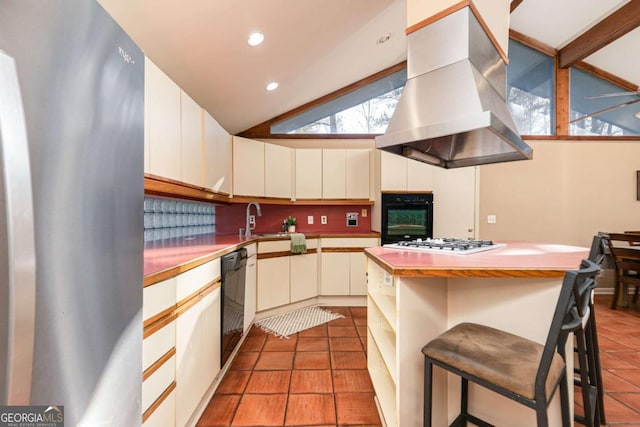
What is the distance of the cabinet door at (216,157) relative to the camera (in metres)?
2.45

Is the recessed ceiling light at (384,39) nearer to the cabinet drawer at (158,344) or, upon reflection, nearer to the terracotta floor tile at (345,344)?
the terracotta floor tile at (345,344)

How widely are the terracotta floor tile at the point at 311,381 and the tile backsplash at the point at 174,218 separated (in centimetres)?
151

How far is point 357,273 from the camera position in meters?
3.49

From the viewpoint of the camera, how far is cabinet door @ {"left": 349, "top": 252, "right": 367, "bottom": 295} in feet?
11.4

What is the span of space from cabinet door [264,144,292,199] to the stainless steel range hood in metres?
1.90

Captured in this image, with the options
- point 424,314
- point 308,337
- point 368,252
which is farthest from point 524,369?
point 308,337

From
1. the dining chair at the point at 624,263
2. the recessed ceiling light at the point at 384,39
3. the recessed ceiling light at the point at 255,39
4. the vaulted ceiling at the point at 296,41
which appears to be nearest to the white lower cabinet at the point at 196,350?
the vaulted ceiling at the point at 296,41

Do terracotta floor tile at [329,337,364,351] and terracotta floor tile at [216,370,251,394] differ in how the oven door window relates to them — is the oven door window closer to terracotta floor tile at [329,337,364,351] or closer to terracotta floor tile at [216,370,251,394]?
terracotta floor tile at [329,337,364,351]

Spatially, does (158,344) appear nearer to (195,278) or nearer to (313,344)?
(195,278)

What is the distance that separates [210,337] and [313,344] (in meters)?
1.09

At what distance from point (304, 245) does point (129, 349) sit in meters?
2.44

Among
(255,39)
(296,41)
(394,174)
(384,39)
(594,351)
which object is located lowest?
(594,351)

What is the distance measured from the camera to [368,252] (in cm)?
167

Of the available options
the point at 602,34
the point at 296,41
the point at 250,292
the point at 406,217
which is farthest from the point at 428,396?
the point at 602,34
